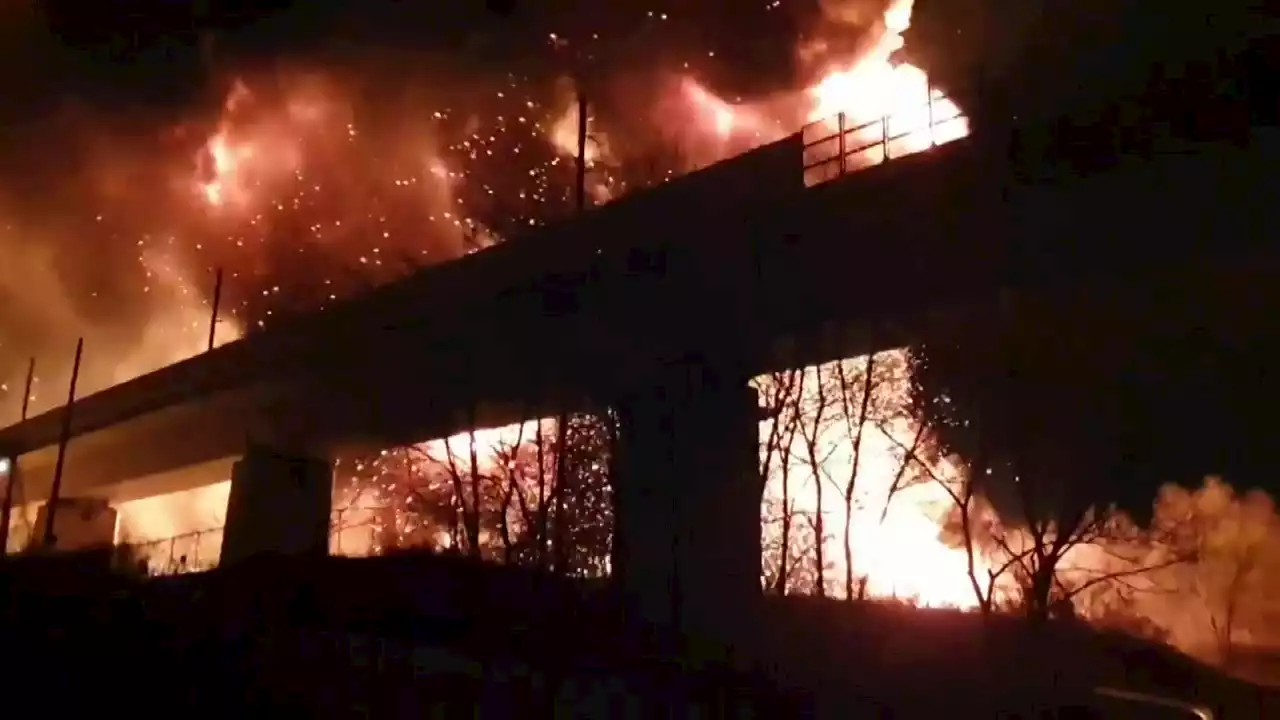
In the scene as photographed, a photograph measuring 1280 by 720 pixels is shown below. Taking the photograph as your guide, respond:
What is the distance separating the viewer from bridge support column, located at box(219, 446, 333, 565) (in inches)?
1436

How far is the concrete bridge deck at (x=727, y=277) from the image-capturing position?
48.8 feet

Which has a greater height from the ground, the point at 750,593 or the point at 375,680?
the point at 750,593

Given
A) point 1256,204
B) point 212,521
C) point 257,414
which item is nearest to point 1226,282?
point 1256,204

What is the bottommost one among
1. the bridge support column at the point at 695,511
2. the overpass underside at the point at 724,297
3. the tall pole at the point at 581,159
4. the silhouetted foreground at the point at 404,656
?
the silhouetted foreground at the point at 404,656

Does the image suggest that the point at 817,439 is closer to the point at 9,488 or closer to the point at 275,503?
the point at 275,503

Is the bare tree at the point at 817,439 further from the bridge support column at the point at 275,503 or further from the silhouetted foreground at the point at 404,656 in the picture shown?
the silhouetted foreground at the point at 404,656

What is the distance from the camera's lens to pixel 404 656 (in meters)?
10.6

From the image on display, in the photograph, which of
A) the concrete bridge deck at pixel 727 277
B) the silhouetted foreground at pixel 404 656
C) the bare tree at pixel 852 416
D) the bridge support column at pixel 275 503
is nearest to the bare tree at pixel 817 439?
the bare tree at pixel 852 416

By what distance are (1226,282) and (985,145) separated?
3710mm

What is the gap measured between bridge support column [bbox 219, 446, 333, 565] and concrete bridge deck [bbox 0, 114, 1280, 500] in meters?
2.57

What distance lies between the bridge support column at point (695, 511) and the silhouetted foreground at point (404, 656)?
2.90 feet

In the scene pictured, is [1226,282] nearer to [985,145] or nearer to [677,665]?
[985,145]

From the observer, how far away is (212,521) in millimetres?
73375

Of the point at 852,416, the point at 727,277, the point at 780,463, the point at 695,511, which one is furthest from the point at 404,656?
the point at 780,463
